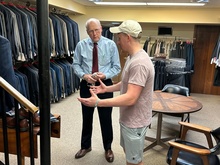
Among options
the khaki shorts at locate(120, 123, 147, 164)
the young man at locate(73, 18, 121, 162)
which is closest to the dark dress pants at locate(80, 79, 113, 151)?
the young man at locate(73, 18, 121, 162)

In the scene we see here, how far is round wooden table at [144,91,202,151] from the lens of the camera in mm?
2537

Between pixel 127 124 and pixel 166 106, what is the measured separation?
44.1 inches

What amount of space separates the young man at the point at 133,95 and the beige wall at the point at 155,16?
3437mm

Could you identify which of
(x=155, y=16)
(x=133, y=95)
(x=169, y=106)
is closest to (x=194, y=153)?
(x=133, y=95)

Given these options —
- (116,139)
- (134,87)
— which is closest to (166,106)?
(116,139)

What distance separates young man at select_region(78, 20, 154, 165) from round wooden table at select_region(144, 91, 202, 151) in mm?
852

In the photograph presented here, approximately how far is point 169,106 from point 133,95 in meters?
1.31

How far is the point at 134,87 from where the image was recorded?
151cm

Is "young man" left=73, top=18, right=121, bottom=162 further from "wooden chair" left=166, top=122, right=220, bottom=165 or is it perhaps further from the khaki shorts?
"wooden chair" left=166, top=122, right=220, bottom=165

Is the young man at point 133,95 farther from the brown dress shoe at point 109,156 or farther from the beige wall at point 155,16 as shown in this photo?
the beige wall at point 155,16

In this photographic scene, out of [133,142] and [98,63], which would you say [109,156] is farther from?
[98,63]

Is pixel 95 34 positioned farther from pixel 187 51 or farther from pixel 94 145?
pixel 187 51

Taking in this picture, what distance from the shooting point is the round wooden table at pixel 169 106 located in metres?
2.54

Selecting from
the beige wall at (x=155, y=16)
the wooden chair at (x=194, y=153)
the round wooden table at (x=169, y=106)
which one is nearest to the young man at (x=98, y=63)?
the round wooden table at (x=169, y=106)
